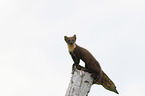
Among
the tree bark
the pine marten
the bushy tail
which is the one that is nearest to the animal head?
the pine marten

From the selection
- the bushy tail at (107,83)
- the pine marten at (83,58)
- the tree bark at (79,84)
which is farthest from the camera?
the bushy tail at (107,83)

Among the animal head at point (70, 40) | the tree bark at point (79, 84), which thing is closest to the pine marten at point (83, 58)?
the animal head at point (70, 40)

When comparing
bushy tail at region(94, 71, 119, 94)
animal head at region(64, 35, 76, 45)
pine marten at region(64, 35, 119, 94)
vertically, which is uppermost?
animal head at region(64, 35, 76, 45)

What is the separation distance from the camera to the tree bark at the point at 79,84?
514 centimetres

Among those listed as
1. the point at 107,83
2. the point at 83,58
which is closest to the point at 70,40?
the point at 83,58

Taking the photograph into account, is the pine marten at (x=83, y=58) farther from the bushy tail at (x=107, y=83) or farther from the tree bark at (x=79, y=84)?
the bushy tail at (x=107, y=83)

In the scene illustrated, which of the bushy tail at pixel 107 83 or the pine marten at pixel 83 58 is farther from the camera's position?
the bushy tail at pixel 107 83

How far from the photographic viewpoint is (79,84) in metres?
5.15

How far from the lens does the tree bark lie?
Result: 5145 mm

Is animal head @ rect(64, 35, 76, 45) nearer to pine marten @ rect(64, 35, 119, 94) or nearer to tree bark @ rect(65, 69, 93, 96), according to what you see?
pine marten @ rect(64, 35, 119, 94)

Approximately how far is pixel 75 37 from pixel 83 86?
1.05 m

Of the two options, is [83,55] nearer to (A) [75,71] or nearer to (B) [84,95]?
(A) [75,71]

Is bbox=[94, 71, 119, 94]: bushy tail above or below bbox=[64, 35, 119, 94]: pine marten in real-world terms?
below

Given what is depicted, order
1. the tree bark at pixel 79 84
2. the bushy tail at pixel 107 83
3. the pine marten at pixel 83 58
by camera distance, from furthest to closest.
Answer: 1. the bushy tail at pixel 107 83
2. the pine marten at pixel 83 58
3. the tree bark at pixel 79 84
